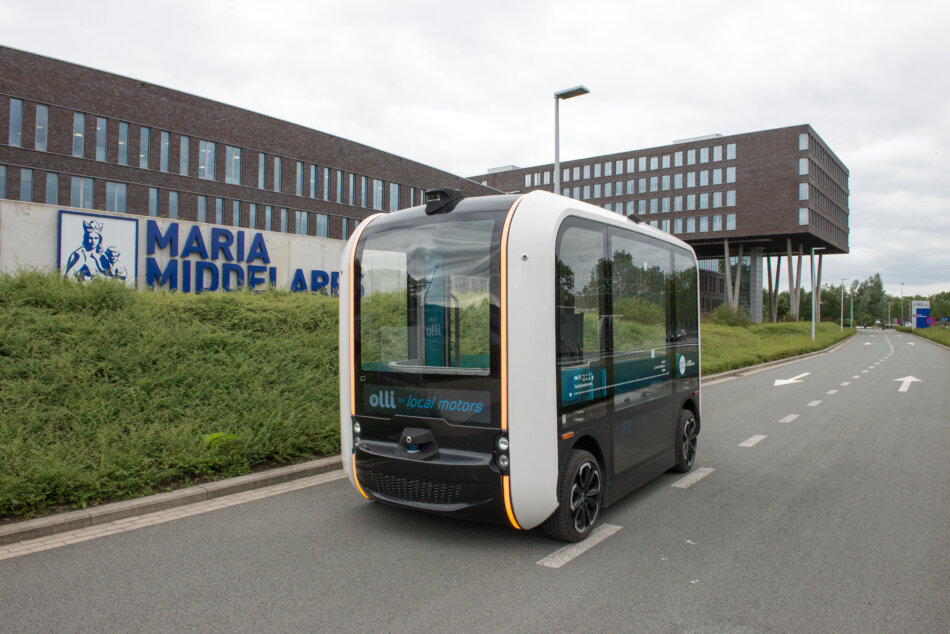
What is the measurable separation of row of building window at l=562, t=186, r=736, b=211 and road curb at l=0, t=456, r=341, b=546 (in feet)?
206

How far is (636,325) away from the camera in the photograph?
5.55m

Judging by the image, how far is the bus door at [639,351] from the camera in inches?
207

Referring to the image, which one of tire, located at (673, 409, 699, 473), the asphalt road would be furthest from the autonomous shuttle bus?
tire, located at (673, 409, 699, 473)

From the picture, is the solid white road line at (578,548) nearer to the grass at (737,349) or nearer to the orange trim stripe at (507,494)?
the orange trim stripe at (507,494)

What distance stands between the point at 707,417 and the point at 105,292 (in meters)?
9.67

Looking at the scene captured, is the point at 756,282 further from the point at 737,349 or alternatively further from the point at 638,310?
the point at 638,310

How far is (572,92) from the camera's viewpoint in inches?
496

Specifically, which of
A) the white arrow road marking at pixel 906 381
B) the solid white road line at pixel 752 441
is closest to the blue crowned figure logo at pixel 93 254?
the solid white road line at pixel 752 441

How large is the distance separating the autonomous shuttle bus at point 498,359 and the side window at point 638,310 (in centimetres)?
2

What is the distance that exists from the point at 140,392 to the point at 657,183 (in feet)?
253

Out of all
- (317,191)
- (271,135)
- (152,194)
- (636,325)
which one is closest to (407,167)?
(317,191)

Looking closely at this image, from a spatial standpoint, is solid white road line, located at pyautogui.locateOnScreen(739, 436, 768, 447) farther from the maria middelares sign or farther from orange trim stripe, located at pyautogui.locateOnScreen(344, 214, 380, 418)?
the maria middelares sign

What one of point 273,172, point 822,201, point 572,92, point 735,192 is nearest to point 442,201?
point 572,92

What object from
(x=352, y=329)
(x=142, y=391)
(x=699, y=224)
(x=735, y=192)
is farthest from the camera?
(x=699, y=224)
